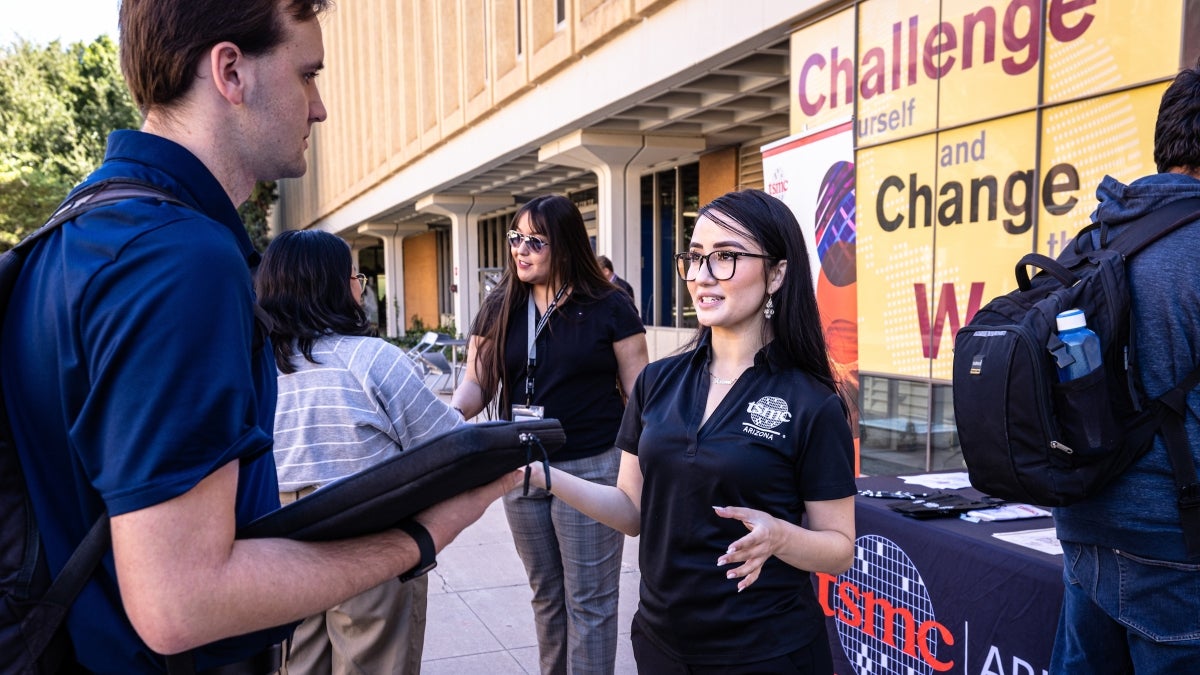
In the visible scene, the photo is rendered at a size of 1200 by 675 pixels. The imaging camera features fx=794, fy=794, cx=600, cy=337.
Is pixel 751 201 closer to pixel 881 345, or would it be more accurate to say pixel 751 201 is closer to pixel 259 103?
pixel 259 103

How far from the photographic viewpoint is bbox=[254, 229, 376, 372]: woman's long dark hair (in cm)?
267

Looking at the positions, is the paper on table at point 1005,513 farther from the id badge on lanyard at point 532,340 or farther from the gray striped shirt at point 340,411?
the gray striped shirt at point 340,411

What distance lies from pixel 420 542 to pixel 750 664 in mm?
1128

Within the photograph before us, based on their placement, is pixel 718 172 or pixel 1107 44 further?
pixel 718 172

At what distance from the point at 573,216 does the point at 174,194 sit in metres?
2.52

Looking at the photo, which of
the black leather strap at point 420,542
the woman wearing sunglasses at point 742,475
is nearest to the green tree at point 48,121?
the woman wearing sunglasses at point 742,475

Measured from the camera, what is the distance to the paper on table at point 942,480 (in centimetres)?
353

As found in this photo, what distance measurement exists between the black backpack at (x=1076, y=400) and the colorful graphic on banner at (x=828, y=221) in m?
4.16

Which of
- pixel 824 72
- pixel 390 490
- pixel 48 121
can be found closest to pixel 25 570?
pixel 390 490

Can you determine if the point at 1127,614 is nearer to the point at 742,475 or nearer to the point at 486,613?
the point at 742,475

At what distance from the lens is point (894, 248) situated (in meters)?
6.28

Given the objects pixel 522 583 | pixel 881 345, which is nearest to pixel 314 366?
pixel 522 583

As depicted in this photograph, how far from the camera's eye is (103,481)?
93 centimetres

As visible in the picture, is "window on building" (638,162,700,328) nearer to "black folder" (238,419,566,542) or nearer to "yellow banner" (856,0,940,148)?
"yellow banner" (856,0,940,148)
